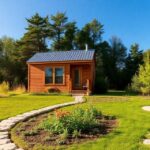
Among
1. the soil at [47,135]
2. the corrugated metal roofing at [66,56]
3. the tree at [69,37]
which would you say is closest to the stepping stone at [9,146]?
the soil at [47,135]

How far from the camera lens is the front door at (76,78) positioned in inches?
757

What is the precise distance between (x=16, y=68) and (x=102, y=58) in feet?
37.6

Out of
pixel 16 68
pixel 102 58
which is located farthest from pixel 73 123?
pixel 102 58

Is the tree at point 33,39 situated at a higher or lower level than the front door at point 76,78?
higher

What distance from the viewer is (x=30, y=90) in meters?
20.2

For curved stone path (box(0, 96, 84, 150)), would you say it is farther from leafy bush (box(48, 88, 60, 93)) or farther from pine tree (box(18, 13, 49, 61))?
pine tree (box(18, 13, 49, 61))

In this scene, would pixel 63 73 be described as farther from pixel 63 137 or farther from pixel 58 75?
pixel 63 137

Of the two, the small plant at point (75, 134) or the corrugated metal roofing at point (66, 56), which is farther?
the corrugated metal roofing at point (66, 56)

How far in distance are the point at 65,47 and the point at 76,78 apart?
17.1 meters

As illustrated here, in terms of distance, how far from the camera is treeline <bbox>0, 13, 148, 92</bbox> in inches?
1267

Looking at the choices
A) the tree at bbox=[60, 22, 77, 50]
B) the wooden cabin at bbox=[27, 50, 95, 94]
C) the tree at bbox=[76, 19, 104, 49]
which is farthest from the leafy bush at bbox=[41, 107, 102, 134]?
the tree at bbox=[76, 19, 104, 49]

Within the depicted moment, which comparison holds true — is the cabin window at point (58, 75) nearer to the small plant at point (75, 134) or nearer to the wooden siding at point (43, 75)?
the wooden siding at point (43, 75)

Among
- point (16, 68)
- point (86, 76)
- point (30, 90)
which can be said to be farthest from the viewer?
point (16, 68)

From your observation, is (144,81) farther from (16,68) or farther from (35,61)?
(16,68)
